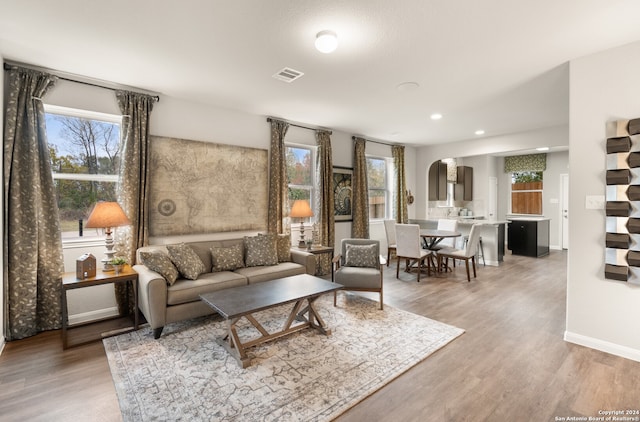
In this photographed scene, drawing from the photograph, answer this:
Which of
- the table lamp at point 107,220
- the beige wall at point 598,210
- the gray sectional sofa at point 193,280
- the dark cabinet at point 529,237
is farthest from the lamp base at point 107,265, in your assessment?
the dark cabinet at point 529,237

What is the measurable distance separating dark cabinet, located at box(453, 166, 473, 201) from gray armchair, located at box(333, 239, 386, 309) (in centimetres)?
532

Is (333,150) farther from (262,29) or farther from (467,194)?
(467,194)

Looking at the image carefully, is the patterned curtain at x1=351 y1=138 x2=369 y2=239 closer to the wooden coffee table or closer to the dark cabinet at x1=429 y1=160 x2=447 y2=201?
the dark cabinet at x1=429 y1=160 x2=447 y2=201

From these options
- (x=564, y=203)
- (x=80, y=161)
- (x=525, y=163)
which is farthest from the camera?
(x=525, y=163)

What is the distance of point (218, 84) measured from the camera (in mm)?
3426

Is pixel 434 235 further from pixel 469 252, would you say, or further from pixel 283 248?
pixel 283 248

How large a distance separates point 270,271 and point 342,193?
2.54 m

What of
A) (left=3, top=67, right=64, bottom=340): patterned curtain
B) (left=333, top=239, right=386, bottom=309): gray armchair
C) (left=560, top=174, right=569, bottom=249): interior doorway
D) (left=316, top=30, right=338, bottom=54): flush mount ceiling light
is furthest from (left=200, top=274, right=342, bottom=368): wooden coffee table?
(left=560, top=174, right=569, bottom=249): interior doorway

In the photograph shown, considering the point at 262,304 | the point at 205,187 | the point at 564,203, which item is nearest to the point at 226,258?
the point at 205,187

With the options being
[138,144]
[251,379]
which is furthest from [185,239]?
[251,379]

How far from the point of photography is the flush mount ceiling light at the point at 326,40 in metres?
2.33

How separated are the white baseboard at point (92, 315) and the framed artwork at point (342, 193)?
3601 mm

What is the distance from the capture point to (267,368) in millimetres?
2393

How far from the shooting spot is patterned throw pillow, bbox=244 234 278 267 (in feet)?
13.0
